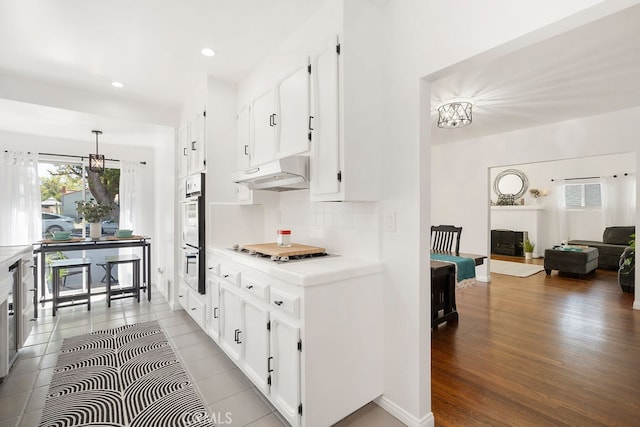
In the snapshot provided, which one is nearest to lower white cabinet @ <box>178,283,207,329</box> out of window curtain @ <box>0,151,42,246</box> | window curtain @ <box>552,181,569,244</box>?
window curtain @ <box>0,151,42,246</box>

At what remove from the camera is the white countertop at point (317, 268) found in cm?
162

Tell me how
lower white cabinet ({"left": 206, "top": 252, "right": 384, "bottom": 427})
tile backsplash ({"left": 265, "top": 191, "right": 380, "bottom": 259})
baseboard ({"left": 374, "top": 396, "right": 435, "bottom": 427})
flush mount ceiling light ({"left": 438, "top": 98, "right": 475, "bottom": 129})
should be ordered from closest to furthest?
1. lower white cabinet ({"left": 206, "top": 252, "right": 384, "bottom": 427})
2. baseboard ({"left": 374, "top": 396, "right": 435, "bottom": 427})
3. tile backsplash ({"left": 265, "top": 191, "right": 380, "bottom": 259})
4. flush mount ceiling light ({"left": 438, "top": 98, "right": 475, "bottom": 129})

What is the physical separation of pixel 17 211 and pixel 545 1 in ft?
20.1

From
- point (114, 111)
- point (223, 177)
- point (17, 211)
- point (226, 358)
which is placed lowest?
point (226, 358)

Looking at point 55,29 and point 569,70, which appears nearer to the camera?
point 55,29

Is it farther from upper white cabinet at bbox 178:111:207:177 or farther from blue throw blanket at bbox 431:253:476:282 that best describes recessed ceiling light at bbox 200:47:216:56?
blue throw blanket at bbox 431:253:476:282

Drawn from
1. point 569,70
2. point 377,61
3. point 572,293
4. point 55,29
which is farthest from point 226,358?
point 572,293

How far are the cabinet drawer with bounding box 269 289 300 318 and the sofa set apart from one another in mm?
7373

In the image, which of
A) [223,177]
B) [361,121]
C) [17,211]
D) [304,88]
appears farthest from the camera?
[17,211]

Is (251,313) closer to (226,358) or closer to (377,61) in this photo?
(226,358)

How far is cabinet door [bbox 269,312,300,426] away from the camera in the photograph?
1.63 metres

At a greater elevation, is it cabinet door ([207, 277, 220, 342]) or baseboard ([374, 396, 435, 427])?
cabinet door ([207, 277, 220, 342])

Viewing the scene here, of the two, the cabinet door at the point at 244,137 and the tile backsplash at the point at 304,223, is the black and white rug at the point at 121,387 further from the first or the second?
the cabinet door at the point at 244,137

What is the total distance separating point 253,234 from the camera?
3.20 m
